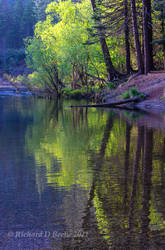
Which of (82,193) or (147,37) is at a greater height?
(147,37)

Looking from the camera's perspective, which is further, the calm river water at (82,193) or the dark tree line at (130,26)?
the dark tree line at (130,26)

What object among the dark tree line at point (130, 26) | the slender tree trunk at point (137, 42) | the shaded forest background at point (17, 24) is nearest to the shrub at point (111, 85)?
the dark tree line at point (130, 26)

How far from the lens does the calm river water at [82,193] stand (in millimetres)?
4125

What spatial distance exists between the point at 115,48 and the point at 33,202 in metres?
30.5

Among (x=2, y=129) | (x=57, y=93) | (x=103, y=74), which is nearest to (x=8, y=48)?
(x=57, y=93)

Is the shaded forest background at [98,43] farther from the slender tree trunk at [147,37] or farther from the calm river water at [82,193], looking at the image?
the calm river water at [82,193]

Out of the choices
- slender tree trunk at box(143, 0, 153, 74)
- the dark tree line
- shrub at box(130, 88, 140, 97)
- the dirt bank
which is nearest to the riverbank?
the dirt bank

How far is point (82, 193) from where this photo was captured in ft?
18.7

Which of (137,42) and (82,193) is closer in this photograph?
(82,193)

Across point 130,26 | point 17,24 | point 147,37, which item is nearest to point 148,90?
point 147,37

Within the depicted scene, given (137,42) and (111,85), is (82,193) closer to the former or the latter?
(137,42)

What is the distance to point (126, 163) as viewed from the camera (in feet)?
25.3

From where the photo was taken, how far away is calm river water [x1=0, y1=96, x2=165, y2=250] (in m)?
4.12

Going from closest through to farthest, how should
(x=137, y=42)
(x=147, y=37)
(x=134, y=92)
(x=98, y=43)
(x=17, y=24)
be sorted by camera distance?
(x=134, y=92), (x=147, y=37), (x=137, y=42), (x=98, y=43), (x=17, y=24)
